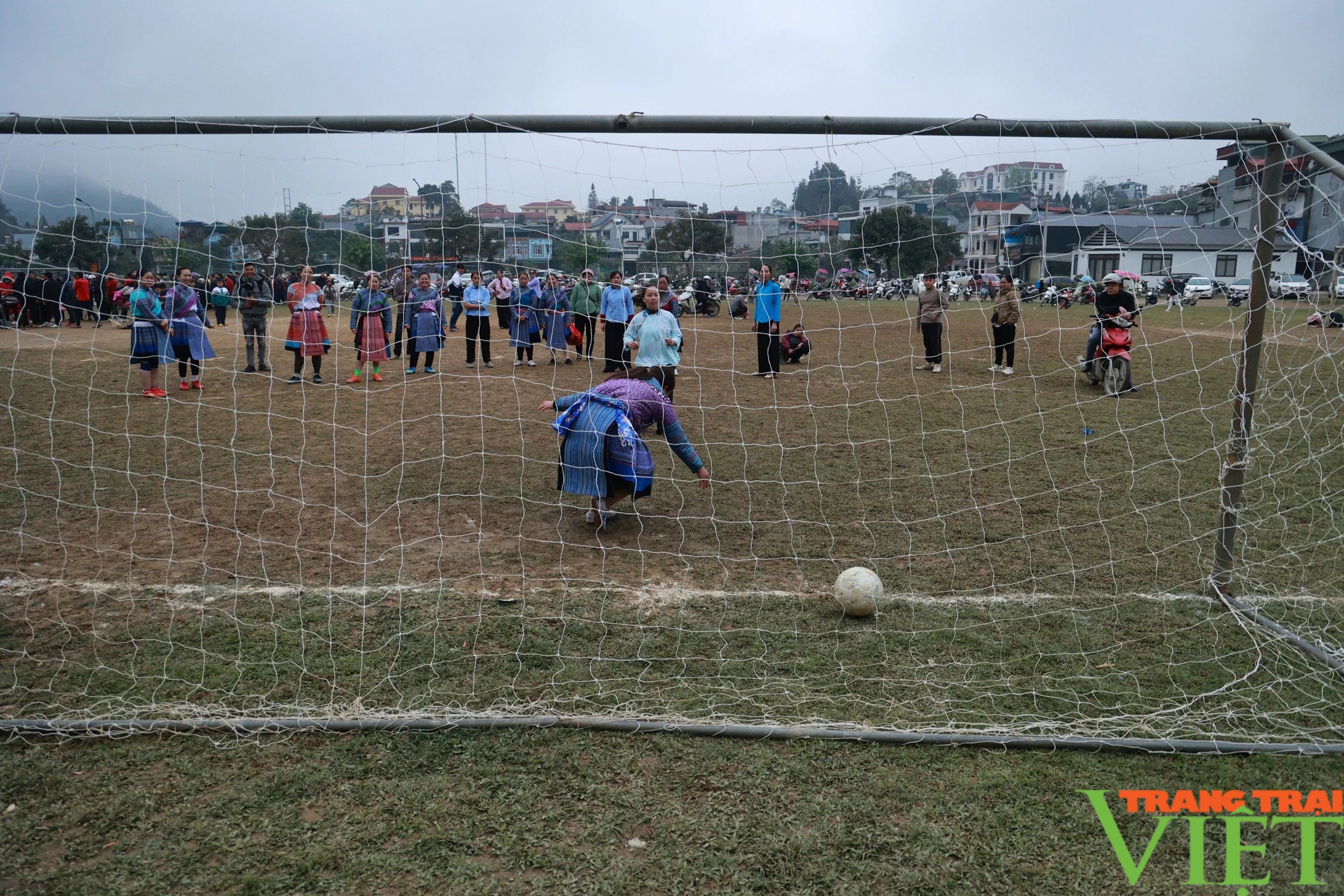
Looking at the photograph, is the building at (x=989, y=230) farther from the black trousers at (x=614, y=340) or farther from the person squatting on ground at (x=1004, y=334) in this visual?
the black trousers at (x=614, y=340)

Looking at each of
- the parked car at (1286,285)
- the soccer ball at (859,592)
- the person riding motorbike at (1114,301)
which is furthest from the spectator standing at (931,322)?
the soccer ball at (859,592)

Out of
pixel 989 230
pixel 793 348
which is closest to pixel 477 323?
pixel 793 348

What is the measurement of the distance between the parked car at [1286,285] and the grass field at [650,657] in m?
0.25

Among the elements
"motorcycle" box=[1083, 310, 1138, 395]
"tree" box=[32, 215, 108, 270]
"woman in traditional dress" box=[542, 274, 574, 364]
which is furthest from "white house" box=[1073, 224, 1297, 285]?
"woman in traditional dress" box=[542, 274, 574, 364]

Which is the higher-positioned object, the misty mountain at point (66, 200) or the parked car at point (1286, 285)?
the misty mountain at point (66, 200)

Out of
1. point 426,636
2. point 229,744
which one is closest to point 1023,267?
point 426,636

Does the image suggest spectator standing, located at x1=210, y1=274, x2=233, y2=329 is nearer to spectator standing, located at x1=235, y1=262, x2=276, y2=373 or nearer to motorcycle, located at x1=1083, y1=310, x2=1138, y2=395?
spectator standing, located at x1=235, y1=262, x2=276, y2=373

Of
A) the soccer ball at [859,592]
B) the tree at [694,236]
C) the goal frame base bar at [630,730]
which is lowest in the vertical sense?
the goal frame base bar at [630,730]

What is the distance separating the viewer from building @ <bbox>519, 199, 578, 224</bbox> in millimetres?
5059

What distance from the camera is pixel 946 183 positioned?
4910 mm

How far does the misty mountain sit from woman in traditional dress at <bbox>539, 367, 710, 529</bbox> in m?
2.71

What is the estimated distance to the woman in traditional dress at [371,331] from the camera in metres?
13.8

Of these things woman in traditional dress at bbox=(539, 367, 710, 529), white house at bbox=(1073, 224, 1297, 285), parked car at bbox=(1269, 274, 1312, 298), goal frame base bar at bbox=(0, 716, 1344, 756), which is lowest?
goal frame base bar at bbox=(0, 716, 1344, 756)

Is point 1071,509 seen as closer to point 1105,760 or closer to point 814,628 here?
point 814,628
